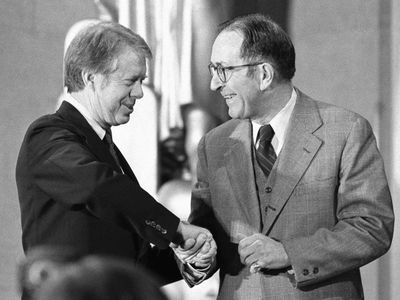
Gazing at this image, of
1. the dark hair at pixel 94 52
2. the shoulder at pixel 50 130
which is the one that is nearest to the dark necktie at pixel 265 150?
the dark hair at pixel 94 52

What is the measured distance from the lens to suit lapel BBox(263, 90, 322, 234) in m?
2.60

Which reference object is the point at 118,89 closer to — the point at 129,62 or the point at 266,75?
the point at 129,62

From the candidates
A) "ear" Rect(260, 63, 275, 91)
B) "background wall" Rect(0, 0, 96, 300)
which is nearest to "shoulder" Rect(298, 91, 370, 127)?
"ear" Rect(260, 63, 275, 91)

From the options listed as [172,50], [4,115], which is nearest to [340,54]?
[172,50]

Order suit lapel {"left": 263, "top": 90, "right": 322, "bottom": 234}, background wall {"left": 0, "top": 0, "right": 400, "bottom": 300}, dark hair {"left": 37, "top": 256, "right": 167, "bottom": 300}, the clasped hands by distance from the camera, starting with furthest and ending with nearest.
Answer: background wall {"left": 0, "top": 0, "right": 400, "bottom": 300} < suit lapel {"left": 263, "top": 90, "right": 322, "bottom": 234} < the clasped hands < dark hair {"left": 37, "top": 256, "right": 167, "bottom": 300}

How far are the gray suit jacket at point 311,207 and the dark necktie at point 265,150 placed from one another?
0.03 metres

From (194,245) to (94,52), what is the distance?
0.63 m

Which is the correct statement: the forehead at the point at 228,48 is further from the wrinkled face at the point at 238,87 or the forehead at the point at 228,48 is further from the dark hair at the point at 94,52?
the dark hair at the point at 94,52

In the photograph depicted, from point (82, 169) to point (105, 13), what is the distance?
2801 millimetres

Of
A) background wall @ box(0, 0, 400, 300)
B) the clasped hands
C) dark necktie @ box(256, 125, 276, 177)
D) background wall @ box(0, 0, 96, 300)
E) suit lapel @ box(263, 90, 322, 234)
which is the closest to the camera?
the clasped hands

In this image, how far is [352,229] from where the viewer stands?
2.51 meters

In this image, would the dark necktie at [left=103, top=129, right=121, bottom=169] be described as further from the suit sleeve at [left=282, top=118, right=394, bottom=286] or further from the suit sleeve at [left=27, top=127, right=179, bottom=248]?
the suit sleeve at [left=282, top=118, right=394, bottom=286]

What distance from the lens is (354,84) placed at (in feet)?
15.8

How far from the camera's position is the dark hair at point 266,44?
2.77m
